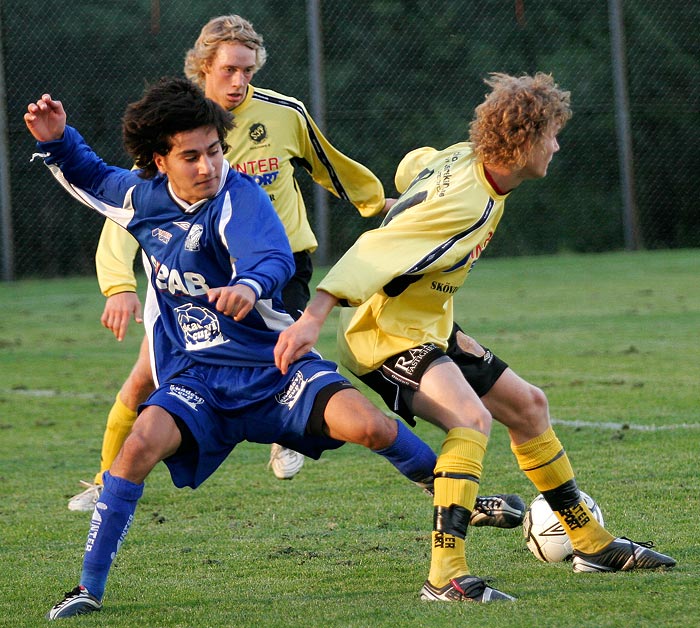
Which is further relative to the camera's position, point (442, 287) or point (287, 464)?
point (287, 464)

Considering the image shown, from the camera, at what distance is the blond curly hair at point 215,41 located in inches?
203

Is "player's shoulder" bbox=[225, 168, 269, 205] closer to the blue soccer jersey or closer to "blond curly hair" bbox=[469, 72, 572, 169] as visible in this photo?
the blue soccer jersey

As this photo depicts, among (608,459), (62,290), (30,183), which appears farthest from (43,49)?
(608,459)

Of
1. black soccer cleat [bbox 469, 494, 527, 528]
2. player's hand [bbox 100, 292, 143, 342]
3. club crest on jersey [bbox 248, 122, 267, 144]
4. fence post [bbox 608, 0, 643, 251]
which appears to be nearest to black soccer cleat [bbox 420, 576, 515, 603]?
black soccer cleat [bbox 469, 494, 527, 528]

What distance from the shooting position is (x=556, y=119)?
12.4ft

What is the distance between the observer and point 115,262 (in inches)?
181

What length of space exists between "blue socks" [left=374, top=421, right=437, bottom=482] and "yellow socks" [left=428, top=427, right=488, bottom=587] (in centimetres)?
11

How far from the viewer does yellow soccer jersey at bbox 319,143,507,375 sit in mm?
3451

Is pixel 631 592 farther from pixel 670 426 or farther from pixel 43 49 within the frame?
pixel 43 49

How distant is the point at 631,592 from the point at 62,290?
12800mm

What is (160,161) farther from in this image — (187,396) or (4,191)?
(4,191)

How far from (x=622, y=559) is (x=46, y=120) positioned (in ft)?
7.33

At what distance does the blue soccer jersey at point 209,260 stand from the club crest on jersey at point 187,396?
114 mm

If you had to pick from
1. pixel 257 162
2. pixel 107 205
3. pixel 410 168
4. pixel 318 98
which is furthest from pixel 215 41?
pixel 318 98
